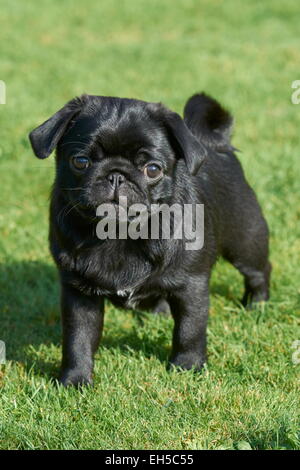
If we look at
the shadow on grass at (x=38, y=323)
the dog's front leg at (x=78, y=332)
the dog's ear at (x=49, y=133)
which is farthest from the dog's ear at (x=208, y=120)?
the dog's front leg at (x=78, y=332)

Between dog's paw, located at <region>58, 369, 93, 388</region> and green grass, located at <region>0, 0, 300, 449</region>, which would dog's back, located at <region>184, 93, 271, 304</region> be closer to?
green grass, located at <region>0, 0, 300, 449</region>

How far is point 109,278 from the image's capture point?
3.60 meters

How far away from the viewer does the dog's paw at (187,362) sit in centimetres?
388

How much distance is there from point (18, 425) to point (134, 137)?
56.7 inches

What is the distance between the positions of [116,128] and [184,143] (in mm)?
337

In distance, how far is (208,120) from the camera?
14.5 ft

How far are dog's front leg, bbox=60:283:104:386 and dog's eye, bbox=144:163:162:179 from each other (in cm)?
73

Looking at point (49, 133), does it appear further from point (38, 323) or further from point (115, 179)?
point (38, 323)

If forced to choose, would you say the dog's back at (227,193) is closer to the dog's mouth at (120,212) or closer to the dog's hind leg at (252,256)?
the dog's hind leg at (252,256)

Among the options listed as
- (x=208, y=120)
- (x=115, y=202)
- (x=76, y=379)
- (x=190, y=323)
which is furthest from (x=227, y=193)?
(x=76, y=379)

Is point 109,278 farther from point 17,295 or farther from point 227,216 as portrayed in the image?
point 17,295

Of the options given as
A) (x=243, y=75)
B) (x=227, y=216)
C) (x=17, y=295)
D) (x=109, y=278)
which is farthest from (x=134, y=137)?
(x=243, y=75)

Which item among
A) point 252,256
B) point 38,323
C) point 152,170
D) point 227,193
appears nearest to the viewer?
point 152,170
